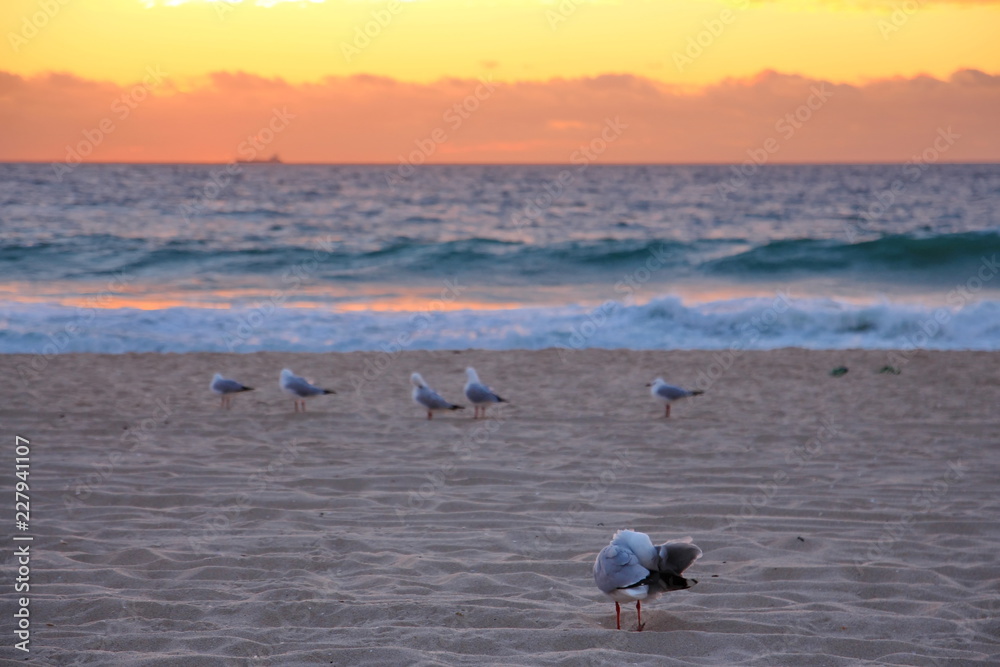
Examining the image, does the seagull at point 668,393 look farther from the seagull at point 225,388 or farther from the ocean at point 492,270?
the ocean at point 492,270

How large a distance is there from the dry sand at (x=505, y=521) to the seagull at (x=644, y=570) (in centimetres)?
20

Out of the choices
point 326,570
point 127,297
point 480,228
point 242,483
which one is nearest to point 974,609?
point 326,570

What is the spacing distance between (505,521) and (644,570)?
188 centimetres

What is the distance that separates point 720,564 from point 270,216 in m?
31.8

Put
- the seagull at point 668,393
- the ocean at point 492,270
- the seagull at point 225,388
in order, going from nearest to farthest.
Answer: the seagull at point 668,393 → the seagull at point 225,388 → the ocean at point 492,270

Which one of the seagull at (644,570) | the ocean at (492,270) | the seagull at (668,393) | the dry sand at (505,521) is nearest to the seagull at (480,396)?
the dry sand at (505,521)

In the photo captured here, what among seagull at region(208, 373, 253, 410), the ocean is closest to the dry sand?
seagull at region(208, 373, 253, 410)

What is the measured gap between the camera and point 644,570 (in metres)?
3.65

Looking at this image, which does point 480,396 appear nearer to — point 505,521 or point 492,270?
point 505,521

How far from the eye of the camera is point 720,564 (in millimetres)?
4668

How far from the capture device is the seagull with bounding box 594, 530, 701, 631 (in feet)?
11.9

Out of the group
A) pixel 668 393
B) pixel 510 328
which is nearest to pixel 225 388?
pixel 668 393

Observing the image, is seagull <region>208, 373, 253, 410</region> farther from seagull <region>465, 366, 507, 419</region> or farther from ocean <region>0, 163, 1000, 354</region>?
ocean <region>0, 163, 1000, 354</region>

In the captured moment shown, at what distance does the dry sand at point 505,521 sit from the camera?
3670 mm
